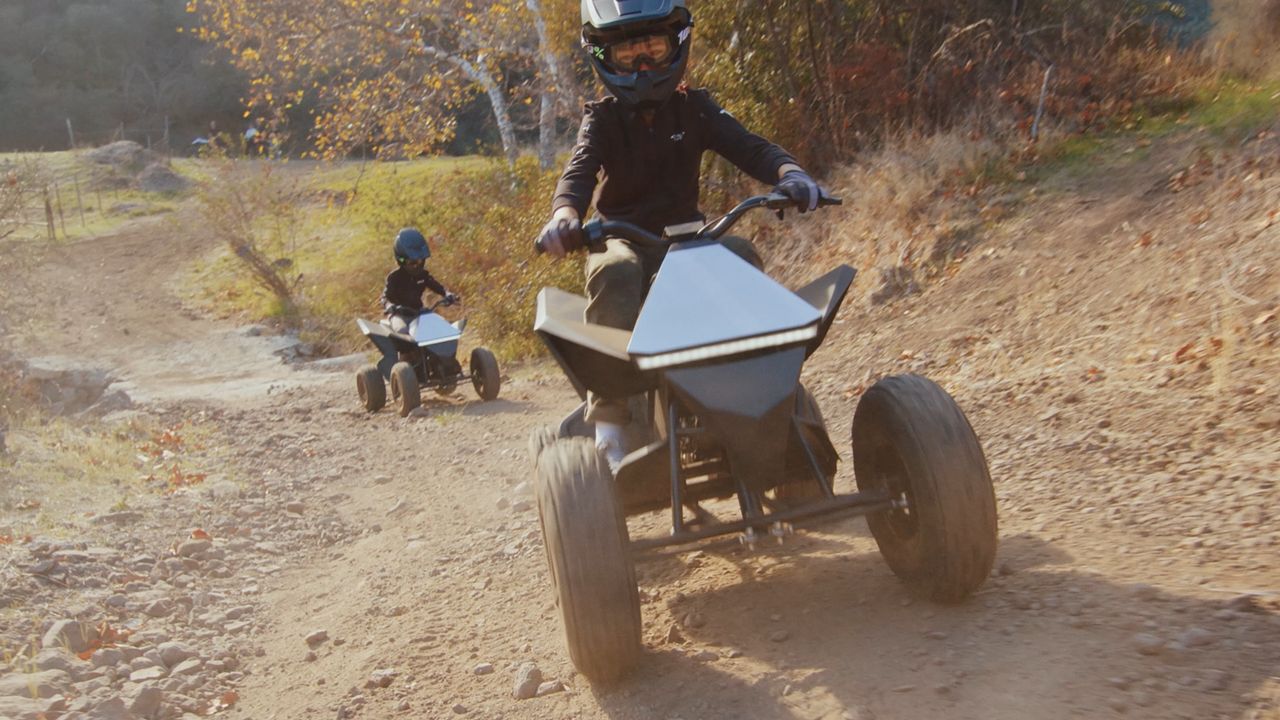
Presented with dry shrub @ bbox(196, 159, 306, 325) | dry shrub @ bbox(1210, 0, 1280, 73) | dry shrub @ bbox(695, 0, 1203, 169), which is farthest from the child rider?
dry shrub @ bbox(196, 159, 306, 325)

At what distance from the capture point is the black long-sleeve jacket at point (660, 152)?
4.75 meters

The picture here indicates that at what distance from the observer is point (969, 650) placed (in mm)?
3393

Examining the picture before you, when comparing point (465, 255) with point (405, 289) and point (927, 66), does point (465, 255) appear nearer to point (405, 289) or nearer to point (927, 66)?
point (405, 289)

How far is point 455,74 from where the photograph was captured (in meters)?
22.7

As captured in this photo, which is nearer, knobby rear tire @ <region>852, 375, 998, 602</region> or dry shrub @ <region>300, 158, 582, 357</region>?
knobby rear tire @ <region>852, 375, 998, 602</region>

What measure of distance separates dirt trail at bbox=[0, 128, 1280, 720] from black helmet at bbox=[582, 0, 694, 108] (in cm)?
206

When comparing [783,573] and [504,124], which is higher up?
[504,124]

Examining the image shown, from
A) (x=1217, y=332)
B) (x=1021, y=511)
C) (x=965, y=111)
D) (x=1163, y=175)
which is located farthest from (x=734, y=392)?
(x=965, y=111)

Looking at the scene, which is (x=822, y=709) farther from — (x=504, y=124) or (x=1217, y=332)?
(x=504, y=124)

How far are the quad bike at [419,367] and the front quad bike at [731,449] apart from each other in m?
7.54

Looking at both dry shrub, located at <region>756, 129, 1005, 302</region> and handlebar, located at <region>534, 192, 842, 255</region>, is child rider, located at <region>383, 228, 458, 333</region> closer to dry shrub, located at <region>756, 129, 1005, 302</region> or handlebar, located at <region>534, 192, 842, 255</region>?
dry shrub, located at <region>756, 129, 1005, 302</region>

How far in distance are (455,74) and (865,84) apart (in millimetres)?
12975

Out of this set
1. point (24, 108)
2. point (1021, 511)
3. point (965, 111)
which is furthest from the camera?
point (24, 108)

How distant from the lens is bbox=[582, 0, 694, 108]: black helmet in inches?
168
